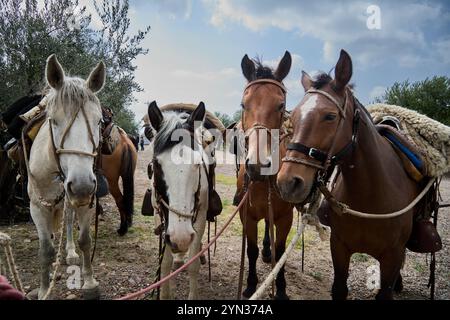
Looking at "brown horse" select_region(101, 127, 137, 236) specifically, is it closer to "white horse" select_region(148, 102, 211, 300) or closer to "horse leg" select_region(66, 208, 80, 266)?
"horse leg" select_region(66, 208, 80, 266)

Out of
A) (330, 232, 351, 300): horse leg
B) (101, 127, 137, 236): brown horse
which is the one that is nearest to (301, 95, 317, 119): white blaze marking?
(330, 232, 351, 300): horse leg

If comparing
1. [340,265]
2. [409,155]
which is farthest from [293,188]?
[409,155]

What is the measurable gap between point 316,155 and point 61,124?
223cm

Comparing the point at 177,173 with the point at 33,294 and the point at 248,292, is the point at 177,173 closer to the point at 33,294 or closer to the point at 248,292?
the point at 248,292

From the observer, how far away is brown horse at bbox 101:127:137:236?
5.69 m

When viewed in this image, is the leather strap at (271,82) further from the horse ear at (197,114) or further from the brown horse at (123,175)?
the brown horse at (123,175)

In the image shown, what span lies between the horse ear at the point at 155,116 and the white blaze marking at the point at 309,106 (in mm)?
1319

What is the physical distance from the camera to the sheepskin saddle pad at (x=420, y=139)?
267 cm

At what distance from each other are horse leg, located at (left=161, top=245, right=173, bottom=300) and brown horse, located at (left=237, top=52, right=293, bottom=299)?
0.94 metres

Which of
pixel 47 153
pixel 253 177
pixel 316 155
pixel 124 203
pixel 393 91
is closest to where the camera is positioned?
pixel 316 155

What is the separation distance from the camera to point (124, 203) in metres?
5.99

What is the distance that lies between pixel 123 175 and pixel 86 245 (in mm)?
2720
